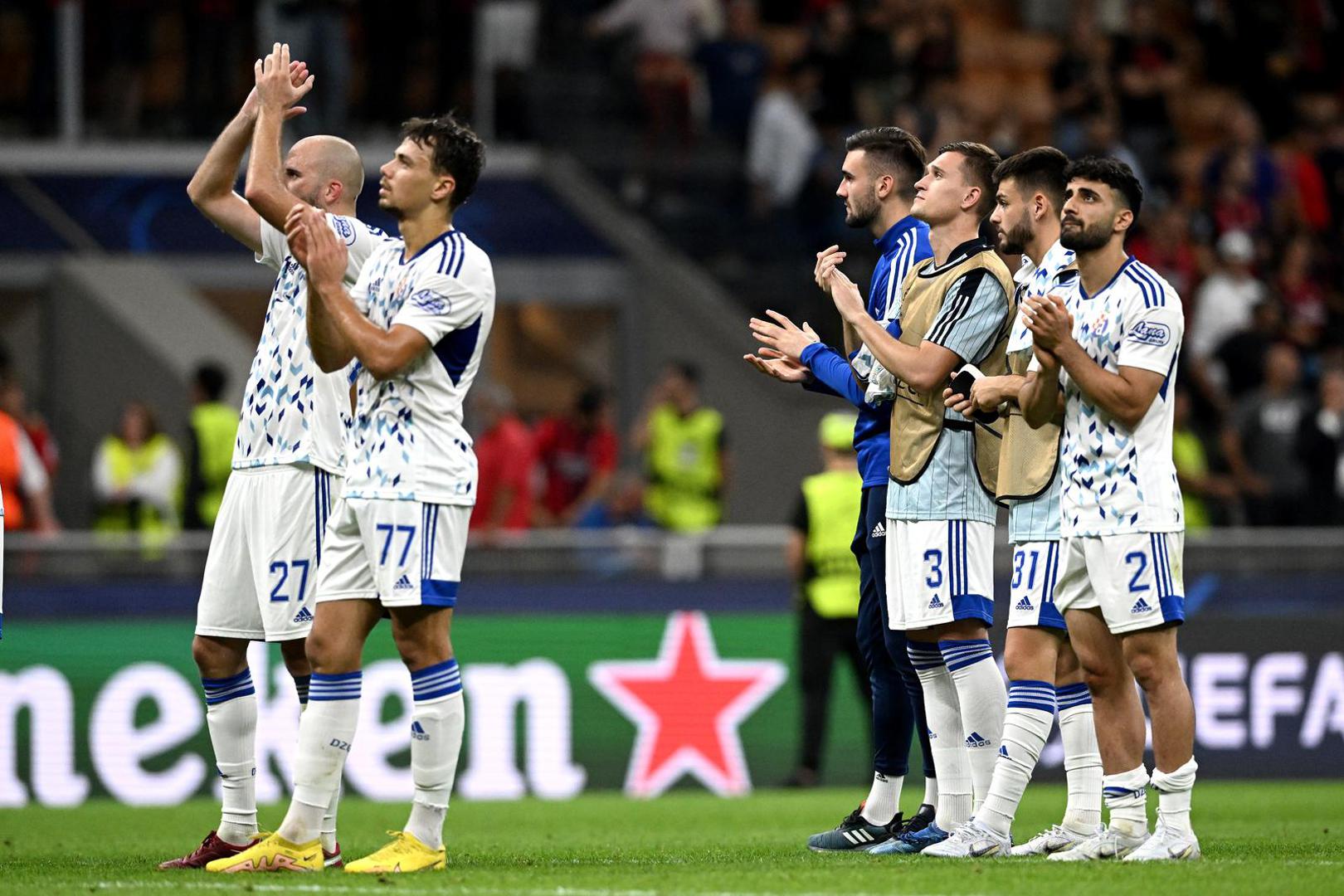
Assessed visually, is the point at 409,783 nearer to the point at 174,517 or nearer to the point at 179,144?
the point at 174,517

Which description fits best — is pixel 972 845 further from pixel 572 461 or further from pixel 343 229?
pixel 572 461

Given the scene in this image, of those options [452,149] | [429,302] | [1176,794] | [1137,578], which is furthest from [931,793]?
[452,149]

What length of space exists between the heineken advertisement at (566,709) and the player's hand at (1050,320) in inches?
263

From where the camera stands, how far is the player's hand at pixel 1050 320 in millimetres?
7000

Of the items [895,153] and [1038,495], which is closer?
[1038,495]

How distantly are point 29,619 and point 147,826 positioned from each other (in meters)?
2.80

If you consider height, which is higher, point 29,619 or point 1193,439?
point 1193,439

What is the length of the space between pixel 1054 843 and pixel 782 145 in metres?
13.2

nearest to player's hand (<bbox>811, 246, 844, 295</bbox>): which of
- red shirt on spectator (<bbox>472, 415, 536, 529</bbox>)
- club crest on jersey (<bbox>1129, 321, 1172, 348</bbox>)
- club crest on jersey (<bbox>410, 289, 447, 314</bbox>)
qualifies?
club crest on jersey (<bbox>1129, 321, 1172, 348</bbox>)

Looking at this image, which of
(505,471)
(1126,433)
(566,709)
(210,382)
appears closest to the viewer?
(1126,433)

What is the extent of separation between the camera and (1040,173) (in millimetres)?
7676

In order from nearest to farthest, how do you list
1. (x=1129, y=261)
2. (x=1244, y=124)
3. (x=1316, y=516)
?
1. (x=1129, y=261)
2. (x=1316, y=516)
3. (x=1244, y=124)

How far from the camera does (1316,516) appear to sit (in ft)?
50.3

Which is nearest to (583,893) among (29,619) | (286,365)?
(286,365)
